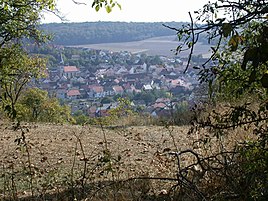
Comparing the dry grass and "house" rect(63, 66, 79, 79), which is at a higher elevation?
the dry grass

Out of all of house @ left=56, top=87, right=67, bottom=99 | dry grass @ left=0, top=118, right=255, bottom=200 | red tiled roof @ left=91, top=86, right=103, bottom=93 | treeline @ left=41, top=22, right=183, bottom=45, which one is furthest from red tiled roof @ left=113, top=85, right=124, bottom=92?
dry grass @ left=0, top=118, right=255, bottom=200

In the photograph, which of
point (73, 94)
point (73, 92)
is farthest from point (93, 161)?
point (73, 92)

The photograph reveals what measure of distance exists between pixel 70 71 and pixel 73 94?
4.68 meters

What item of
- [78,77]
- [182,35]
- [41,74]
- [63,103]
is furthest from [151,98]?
[182,35]

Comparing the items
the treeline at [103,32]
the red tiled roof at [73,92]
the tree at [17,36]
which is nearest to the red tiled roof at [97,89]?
the red tiled roof at [73,92]

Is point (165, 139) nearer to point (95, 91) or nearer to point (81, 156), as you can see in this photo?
point (81, 156)

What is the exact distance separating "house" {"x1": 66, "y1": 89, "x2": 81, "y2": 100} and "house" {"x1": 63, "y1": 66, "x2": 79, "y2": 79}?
340 centimetres

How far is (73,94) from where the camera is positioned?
2714 centimetres

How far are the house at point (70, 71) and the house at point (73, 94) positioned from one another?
3.40m

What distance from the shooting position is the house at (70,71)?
31109mm

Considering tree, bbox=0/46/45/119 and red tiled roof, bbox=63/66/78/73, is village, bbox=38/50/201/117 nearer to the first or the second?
red tiled roof, bbox=63/66/78/73

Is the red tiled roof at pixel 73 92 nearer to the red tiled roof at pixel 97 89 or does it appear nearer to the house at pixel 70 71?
the red tiled roof at pixel 97 89

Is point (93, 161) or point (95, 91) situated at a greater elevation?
point (93, 161)

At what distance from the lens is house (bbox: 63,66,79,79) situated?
102ft
